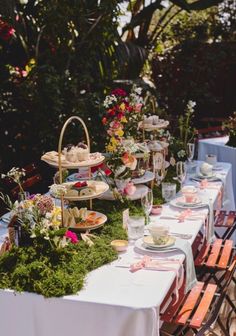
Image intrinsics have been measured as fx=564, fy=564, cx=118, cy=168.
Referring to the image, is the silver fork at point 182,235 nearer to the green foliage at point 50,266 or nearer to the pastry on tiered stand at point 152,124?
the green foliage at point 50,266

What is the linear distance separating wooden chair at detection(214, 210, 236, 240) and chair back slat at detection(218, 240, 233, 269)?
38 centimetres

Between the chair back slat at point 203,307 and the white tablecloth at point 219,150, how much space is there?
289 centimetres

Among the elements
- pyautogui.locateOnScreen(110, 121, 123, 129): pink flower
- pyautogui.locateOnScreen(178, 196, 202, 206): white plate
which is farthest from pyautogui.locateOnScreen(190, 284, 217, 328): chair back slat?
pyautogui.locateOnScreen(110, 121, 123, 129): pink flower

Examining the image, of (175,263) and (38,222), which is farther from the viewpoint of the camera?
(175,263)

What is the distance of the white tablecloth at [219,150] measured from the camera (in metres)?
6.29

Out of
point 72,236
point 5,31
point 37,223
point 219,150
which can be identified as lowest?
point 219,150

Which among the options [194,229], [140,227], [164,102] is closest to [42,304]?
[140,227]

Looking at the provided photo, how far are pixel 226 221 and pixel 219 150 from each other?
5.70 ft

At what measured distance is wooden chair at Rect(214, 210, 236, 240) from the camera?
15.7ft

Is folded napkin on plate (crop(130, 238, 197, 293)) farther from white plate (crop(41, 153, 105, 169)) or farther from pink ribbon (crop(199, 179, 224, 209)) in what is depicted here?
pink ribbon (crop(199, 179, 224, 209))

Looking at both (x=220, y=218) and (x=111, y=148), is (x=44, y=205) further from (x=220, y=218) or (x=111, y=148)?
(x=220, y=218)

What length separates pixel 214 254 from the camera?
417cm

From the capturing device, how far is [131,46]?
764cm

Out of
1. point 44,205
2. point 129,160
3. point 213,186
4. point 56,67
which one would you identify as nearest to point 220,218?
point 213,186
